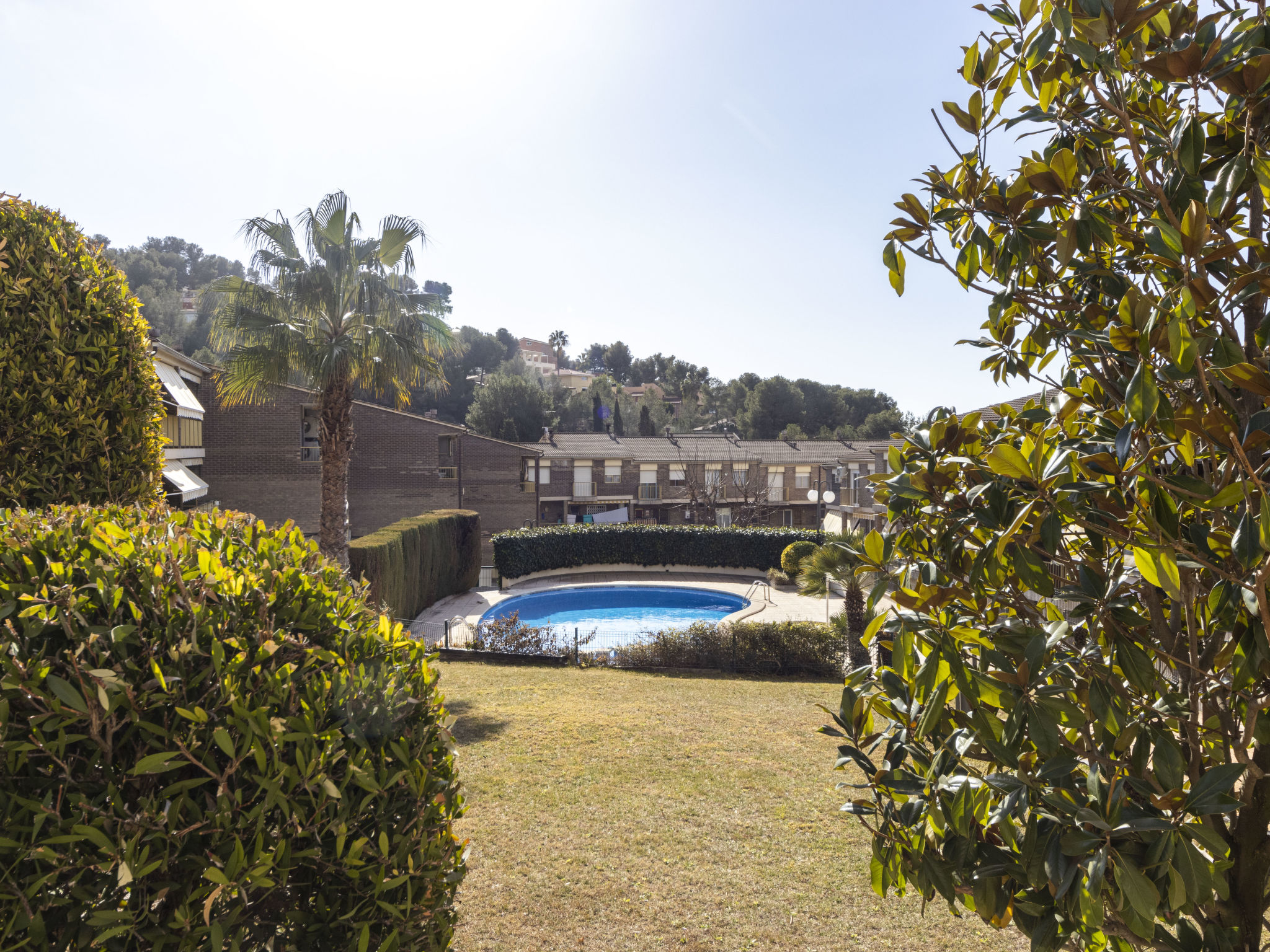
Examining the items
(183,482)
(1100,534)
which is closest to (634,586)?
(183,482)

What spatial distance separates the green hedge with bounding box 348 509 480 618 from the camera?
17.8 m

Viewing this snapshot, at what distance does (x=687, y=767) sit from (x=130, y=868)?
7.14 m

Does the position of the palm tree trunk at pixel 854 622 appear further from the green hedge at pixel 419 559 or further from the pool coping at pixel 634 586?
the green hedge at pixel 419 559

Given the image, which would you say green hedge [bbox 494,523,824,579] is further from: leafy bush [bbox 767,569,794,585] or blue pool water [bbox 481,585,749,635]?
blue pool water [bbox 481,585,749,635]

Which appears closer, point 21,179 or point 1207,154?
point 1207,154

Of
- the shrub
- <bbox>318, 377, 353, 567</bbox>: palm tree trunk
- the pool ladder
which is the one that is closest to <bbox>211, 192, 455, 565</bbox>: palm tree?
<bbox>318, 377, 353, 567</bbox>: palm tree trunk

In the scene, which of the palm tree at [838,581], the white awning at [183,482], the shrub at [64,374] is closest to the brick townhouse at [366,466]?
the white awning at [183,482]

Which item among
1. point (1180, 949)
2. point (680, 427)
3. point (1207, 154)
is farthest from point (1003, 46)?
point (680, 427)

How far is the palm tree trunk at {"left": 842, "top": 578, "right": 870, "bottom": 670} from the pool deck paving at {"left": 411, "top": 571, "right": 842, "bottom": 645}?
1.26 m

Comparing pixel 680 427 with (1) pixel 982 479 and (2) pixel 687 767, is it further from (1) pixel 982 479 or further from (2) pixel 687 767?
Result: (1) pixel 982 479

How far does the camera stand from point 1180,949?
5.70 feet

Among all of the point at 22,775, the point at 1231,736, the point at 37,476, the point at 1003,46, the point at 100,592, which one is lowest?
the point at 22,775

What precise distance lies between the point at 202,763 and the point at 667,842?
5.11m

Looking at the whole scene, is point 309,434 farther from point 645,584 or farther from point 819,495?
point 819,495
